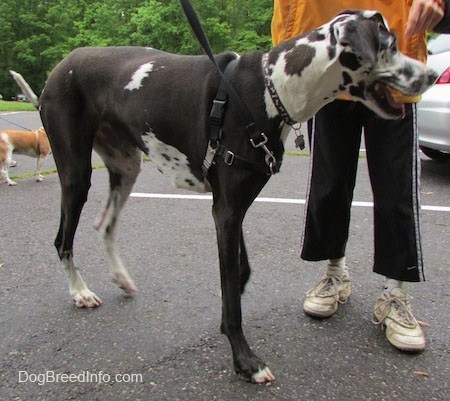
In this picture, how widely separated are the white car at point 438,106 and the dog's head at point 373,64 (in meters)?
3.63

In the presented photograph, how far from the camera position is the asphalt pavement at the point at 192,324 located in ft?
6.93

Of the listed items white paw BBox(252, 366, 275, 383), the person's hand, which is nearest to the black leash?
the person's hand

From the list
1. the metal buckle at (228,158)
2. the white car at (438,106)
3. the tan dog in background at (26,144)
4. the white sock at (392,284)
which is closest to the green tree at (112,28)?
the tan dog in background at (26,144)

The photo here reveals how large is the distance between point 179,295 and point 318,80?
154cm

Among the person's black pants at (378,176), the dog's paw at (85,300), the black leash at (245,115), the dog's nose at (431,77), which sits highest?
the dog's nose at (431,77)

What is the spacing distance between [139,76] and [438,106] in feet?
13.4

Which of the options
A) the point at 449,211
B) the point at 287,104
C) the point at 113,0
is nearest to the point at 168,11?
the point at 113,0

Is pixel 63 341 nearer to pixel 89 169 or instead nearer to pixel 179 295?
pixel 179 295

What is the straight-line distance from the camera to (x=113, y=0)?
37.4 m

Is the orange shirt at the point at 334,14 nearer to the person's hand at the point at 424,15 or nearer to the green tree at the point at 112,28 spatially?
the person's hand at the point at 424,15

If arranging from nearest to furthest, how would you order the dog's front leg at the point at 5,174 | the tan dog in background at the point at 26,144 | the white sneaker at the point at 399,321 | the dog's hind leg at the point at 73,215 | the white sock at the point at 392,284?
1. the white sneaker at the point at 399,321
2. the white sock at the point at 392,284
3. the dog's hind leg at the point at 73,215
4. the dog's front leg at the point at 5,174
5. the tan dog in background at the point at 26,144

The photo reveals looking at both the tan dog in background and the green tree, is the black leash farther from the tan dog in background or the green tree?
the green tree

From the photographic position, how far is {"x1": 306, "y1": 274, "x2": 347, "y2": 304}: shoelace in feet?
9.00

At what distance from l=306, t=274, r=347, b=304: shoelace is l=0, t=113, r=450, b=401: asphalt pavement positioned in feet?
0.35
